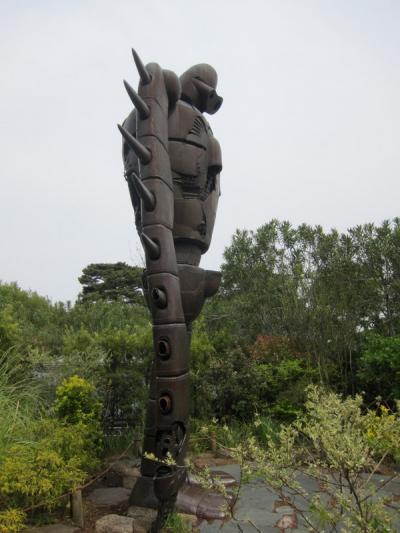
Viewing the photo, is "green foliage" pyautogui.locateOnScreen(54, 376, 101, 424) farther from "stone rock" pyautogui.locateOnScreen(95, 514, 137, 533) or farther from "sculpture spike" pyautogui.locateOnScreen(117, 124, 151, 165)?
"sculpture spike" pyautogui.locateOnScreen(117, 124, 151, 165)

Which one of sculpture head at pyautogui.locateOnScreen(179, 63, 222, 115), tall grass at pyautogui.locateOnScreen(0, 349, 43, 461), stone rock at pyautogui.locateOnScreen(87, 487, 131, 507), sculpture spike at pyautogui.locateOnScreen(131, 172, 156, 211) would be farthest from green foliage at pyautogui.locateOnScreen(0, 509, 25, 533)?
sculpture head at pyautogui.locateOnScreen(179, 63, 222, 115)

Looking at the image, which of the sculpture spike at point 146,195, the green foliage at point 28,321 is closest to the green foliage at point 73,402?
the green foliage at point 28,321

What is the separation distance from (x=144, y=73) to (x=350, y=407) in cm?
312

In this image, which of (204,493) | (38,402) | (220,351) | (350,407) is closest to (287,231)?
(220,351)

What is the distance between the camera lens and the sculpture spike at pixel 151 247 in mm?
3646

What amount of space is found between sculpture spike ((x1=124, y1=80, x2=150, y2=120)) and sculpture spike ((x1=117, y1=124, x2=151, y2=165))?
0.86 feet

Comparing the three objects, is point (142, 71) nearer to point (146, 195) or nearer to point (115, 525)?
point (146, 195)

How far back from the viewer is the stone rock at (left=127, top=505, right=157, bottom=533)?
3.55 metres

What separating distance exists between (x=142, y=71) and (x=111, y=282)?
2053 centimetres

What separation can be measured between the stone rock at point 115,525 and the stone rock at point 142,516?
5 cm

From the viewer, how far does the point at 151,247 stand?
365 cm

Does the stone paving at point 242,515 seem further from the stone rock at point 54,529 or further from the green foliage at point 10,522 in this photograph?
the green foliage at point 10,522

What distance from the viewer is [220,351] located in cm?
884

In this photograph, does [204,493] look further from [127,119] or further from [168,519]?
[127,119]
